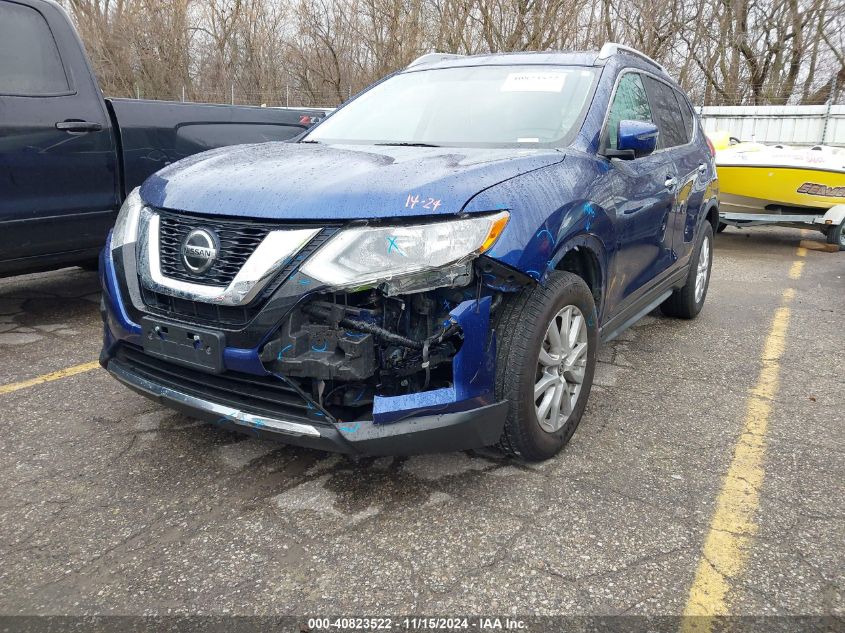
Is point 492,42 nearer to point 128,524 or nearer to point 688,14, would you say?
point 688,14

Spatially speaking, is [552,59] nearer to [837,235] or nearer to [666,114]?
[666,114]

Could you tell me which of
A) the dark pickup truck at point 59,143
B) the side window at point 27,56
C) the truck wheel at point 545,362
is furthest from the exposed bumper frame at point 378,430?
the side window at point 27,56

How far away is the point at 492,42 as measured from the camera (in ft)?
55.2

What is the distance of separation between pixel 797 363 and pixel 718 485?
192 centimetres

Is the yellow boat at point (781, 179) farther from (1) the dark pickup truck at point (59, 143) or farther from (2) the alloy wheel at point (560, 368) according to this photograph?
(1) the dark pickup truck at point (59, 143)

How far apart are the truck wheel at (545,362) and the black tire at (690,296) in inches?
85.1

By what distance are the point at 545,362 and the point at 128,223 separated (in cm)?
174

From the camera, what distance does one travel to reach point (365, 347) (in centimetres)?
220

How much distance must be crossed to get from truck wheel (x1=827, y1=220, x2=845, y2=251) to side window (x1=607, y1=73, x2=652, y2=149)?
221 inches

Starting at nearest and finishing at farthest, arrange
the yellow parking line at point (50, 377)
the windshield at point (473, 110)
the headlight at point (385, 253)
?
the headlight at point (385, 253)
the windshield at point (473, 110)
the yellow parking line at point (50, 377)

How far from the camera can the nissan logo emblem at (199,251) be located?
2.32m

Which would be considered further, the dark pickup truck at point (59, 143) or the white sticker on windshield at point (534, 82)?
the dark pickup truck at point (59, 143)

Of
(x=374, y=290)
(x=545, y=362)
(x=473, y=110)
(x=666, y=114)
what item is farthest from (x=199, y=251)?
(x=666, y=114)

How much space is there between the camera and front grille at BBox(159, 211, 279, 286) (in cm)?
227
